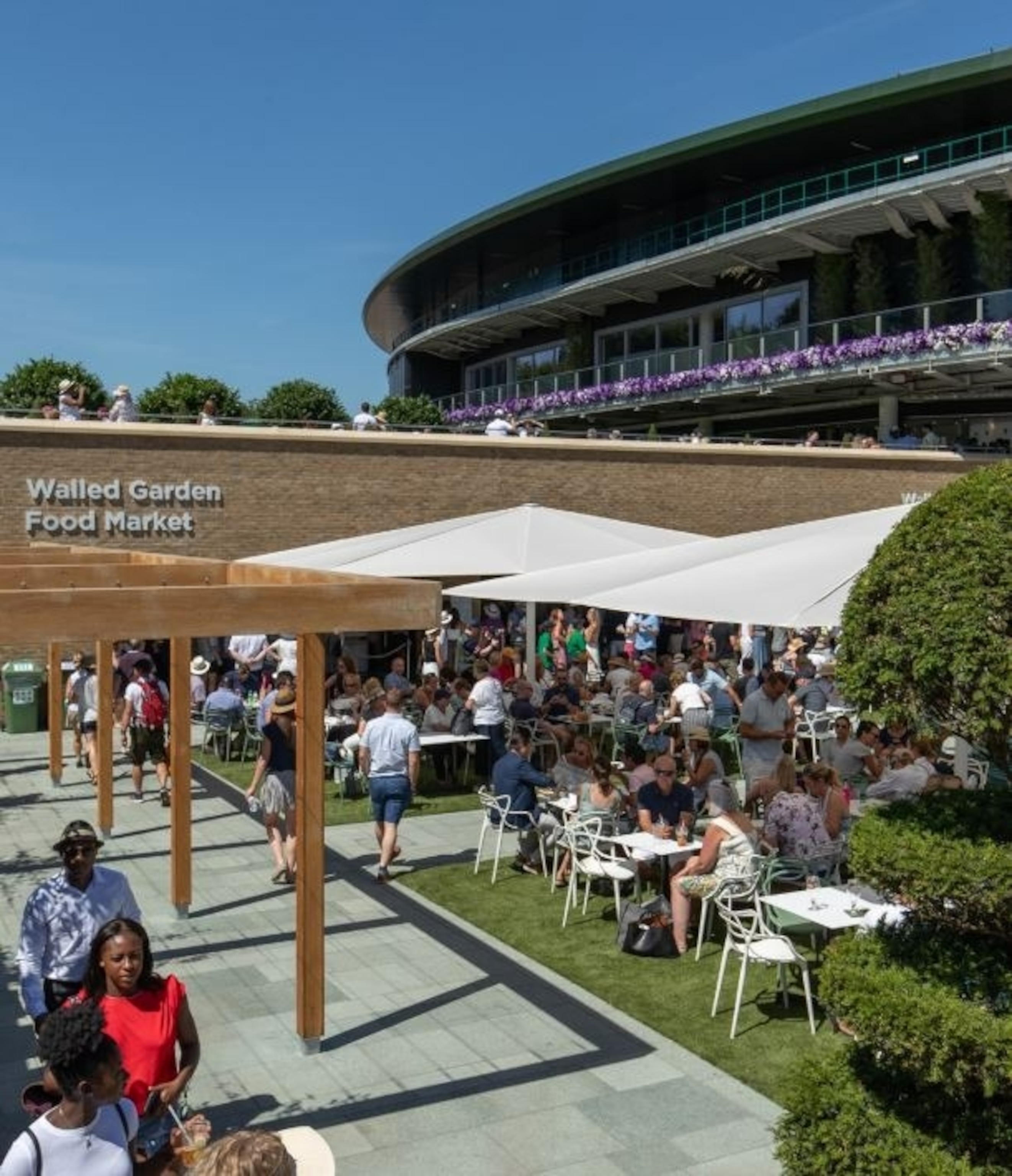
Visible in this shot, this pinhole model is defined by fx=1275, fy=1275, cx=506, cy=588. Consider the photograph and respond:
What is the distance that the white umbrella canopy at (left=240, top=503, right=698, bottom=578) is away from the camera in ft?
49.5

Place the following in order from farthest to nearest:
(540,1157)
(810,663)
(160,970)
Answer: (810,663) → (160,970) → (540,1157)

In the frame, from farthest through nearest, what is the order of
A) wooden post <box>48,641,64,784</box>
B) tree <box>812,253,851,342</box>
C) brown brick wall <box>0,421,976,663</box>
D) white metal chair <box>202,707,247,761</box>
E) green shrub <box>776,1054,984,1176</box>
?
1. tree <box>812,253,851,342</box>
2. brown brick wall <box>0,421,976,663</box>
3. white metal chair <box>202,707,247,761</box>
4. wooden post <box>48,641,64,784</box>
5. green shrub <box>776,1054,984,1176</box>

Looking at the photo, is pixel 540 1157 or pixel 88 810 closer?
pixel 540 1157

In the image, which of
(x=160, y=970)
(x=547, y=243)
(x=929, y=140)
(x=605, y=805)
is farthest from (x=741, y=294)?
(x=160, y=970)

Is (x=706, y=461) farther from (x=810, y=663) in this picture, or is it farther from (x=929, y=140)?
(x=929, y=140)

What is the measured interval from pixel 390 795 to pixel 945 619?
23.1ft

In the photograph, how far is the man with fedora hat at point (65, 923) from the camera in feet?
18.4

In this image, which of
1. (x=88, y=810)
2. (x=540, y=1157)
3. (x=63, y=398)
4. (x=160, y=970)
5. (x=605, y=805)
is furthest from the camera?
(x=63, y=398)

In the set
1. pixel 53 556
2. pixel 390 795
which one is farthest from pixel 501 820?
pixel 53 556

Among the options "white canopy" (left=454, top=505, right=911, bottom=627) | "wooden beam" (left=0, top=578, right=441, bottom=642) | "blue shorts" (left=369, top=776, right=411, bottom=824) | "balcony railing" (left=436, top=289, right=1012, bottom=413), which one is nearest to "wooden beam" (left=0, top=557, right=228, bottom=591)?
"wooden beam" (left=0, top=578, right=441, bottom=642)

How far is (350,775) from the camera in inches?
577

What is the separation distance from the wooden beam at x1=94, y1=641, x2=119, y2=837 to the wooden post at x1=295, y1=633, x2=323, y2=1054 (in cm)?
528

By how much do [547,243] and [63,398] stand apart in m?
30.2

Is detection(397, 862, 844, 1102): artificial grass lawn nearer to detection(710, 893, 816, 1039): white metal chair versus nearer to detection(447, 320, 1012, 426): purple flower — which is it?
detection(710, 893, 816, 1039): white metal chair
